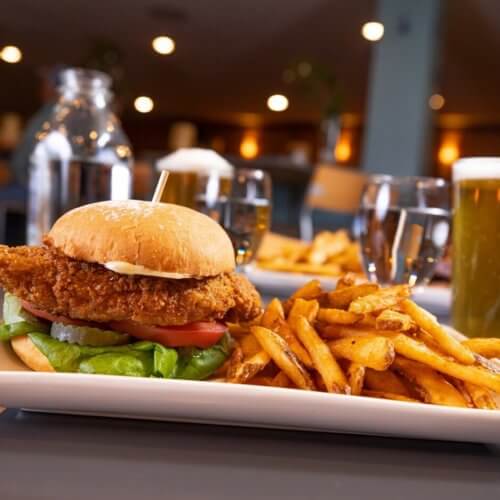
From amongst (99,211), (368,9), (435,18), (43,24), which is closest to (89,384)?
(99,211)

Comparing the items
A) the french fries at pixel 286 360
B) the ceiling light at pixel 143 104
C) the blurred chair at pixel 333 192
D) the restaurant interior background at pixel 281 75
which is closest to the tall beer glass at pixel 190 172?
the french fries at pixel 286 360

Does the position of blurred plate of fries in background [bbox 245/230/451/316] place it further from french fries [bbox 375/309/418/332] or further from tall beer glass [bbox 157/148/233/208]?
french fries [bbox 375/309/418/332]

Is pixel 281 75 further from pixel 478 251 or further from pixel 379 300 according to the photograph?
pixel 379 300

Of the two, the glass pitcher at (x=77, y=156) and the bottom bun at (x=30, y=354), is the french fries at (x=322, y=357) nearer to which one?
the bottom bun at (x=30, y=354)

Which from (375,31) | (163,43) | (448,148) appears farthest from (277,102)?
(375,31)

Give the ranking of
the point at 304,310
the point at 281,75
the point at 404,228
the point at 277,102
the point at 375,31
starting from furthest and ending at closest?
1. the point at 277,102
2. the point at 281,75
3. the point at 375,31
4. the point at 404,228
5. the point at 304,310

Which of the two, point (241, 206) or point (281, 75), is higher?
point (281, 75)

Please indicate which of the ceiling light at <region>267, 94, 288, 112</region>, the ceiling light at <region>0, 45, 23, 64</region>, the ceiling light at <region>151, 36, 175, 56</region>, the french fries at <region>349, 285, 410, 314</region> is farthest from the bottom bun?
the ceiling light at <region>267, 94, 288, 112</region>
